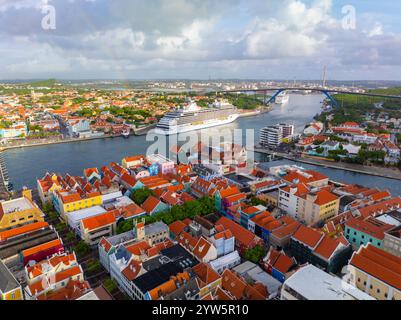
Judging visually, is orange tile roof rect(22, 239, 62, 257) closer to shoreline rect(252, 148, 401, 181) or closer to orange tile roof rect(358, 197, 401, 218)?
orange tile roof rect(358, 197, 401, 218)

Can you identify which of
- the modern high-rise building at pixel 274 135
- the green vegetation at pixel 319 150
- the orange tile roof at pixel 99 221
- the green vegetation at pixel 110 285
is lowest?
the green vegetation at pixel 110 285

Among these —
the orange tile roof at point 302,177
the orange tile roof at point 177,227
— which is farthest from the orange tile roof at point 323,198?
the orange tile roof at point 177,227

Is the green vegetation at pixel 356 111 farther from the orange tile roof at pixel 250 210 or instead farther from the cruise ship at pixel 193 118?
the orange tile roof at pixel 250 210

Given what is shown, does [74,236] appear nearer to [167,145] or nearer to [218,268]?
[218,268]

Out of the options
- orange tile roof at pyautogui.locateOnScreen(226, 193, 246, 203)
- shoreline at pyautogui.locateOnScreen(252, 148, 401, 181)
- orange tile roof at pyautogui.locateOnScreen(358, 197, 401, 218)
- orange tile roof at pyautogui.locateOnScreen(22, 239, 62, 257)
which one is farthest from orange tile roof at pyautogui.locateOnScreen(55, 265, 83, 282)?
shoreline at pyautogui.locateOnScreen(252, 148, 401, 181)

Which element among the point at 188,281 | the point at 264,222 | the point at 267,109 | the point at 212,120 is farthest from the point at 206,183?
the point at 267,109

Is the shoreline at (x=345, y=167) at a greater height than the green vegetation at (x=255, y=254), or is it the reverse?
the shoreline at (x=345, y=167)
